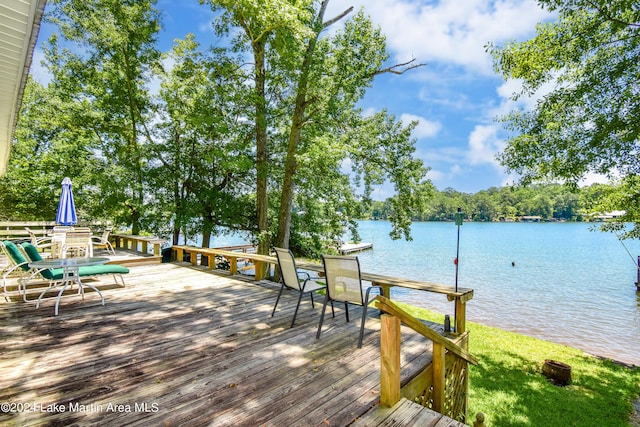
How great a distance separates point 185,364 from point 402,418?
6.34ft

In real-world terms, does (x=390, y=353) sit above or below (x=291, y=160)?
below

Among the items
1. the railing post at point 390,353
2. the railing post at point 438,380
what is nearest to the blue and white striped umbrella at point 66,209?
the railing post at point 390,353

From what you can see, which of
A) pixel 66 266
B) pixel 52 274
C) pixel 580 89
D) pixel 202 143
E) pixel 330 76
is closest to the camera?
pixel 66 266

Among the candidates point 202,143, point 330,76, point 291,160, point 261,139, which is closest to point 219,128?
point 261,139

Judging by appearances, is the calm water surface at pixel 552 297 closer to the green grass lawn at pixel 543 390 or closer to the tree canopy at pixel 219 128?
the green grass lawn at pixel 543 390

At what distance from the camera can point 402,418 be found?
2.06m

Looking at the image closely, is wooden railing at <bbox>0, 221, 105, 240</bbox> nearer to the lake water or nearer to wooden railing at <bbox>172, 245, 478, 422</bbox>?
wooden railing at <bbox>172, 245, 478, 422</bbox>

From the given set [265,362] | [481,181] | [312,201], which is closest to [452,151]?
[481,181]

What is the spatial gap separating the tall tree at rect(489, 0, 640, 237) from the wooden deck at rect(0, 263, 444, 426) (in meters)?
4.75

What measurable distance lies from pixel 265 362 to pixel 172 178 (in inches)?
395

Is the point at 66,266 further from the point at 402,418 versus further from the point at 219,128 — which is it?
the point at 219,128

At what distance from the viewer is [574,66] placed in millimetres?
5590

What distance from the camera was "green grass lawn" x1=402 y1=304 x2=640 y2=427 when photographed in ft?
15.1

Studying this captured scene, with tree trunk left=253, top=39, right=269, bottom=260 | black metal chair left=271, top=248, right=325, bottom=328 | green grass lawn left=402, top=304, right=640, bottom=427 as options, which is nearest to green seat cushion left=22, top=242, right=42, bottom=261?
black metal chair left=271, top=248, right=325, bottom=328
